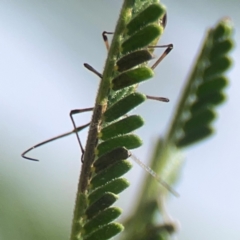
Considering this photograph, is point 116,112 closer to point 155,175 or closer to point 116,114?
point 116,114

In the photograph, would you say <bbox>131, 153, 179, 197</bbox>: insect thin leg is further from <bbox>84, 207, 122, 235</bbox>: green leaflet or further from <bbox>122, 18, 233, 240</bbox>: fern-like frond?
<bbox>84, 207, 122, 235</bbox>: green leaflet

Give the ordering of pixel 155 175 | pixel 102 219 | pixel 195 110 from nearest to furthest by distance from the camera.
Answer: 1. pixel 102 219
2. pixel 155 175
3. pixel 195 110

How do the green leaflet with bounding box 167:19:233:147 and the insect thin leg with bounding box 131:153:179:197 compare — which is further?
the green leaflet with bounding box 167:19:233:147

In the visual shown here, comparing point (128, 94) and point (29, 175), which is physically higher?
point (29, 175)

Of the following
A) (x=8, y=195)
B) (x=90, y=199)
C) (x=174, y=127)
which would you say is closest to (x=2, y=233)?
(x=8, y=195)

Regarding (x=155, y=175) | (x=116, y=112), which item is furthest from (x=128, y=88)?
(x=155, y=175)

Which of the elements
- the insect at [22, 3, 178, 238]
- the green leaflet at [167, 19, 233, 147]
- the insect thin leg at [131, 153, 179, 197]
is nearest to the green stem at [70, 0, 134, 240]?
the insect at [22, 3, 178, 238]

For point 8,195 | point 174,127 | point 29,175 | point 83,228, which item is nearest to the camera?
point 83,228

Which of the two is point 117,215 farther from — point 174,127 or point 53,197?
point 53,197

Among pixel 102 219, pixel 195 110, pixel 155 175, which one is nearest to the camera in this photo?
pixel 102 219
